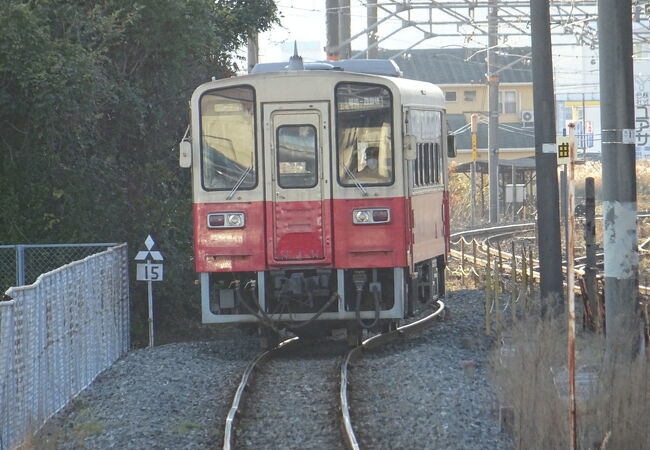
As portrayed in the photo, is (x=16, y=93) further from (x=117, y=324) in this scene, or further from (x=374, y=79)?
(x=374, y=79)

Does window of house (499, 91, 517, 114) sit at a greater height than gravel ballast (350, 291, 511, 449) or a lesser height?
greater

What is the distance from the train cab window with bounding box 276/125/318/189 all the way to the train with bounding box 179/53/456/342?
0.01m

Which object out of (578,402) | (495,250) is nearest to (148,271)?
(578,402)

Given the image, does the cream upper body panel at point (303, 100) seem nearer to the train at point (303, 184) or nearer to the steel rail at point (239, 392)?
the train at point (303, 184)

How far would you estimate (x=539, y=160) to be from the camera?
663 inches

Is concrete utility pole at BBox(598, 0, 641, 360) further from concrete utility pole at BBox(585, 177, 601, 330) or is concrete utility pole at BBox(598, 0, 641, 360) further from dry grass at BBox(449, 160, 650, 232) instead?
dry grass at BBox(449, 160, 650, 232)

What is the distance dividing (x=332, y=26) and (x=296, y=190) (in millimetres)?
10507

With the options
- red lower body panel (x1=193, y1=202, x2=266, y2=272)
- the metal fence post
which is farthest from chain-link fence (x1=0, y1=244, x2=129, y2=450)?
red lower body panel (x1=193, y1=202, x2=266, y2=272)

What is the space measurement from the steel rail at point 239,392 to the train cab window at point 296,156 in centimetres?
194

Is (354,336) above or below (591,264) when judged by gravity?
below

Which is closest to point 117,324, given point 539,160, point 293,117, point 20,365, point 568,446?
point 293,117

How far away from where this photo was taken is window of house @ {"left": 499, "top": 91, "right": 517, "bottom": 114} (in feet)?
225

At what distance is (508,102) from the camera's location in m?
69.1

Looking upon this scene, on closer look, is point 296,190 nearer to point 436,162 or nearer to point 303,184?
point 303,184
